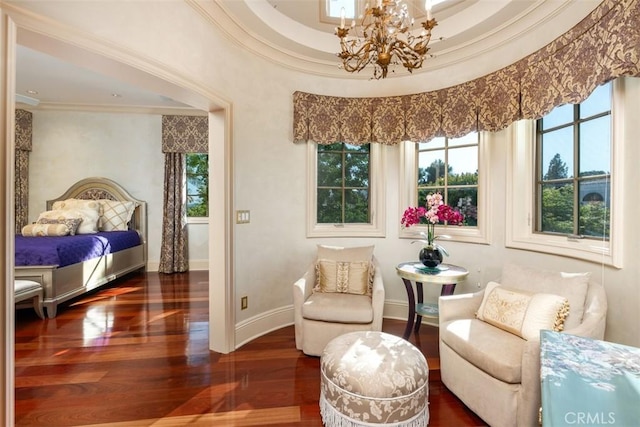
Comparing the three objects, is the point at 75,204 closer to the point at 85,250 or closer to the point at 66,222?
the point at 66,222

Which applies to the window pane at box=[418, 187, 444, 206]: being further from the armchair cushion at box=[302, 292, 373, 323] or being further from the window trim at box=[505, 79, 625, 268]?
the armchair cushion at box=[302, 292, 373, 323]

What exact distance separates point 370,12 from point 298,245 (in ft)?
7.40

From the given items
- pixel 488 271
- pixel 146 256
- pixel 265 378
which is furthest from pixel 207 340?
pixel 146 256

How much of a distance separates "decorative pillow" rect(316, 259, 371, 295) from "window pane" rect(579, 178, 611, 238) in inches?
68.7

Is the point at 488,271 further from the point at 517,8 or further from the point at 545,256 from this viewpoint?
the point at 517,8

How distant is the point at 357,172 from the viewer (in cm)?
353

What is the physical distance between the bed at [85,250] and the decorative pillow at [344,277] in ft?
10.2

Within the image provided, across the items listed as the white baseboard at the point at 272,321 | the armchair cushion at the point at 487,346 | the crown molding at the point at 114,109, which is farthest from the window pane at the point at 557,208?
the crown molding at the point at 114,109

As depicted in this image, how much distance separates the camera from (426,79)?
123 inches

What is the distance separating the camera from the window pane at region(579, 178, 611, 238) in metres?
2.00

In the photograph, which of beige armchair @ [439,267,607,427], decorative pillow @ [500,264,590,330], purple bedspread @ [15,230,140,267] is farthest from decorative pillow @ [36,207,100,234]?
decorative pillow @ [500,264,590,330]

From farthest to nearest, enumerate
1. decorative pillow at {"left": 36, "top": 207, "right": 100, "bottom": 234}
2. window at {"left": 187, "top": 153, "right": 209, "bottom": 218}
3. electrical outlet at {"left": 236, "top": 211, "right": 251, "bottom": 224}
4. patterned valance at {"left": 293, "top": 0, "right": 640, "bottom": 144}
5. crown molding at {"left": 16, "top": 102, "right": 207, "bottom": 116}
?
window at {"left": 187, "top": 153, "right": 209, "bottom": 218} → crown molding at {"left": 16, "top": 102, "right": 207, "bottom": 116} → decorative pillow at {"left": 36, "top": 207, "right": 100, "bottom": 234} → electrical outlet at {"left": 236, "top": 211, "right": 251, "bottom": 224} → patterned valance at {"left": 293, "top": 0, "right": 640, "bottom": 144}

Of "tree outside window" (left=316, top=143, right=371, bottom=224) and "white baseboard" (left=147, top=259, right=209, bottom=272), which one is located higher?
"tree outside window" (left=316, top=143, right=371, bottom=224)
